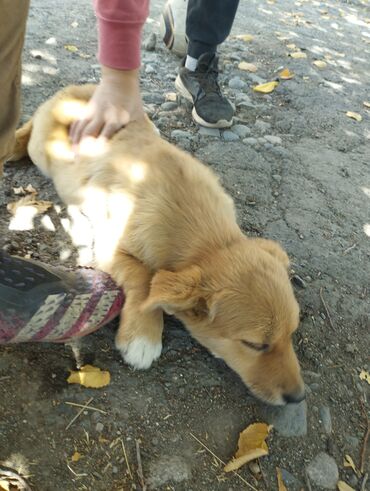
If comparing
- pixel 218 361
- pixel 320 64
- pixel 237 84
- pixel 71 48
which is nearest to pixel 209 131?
pixel 237 84

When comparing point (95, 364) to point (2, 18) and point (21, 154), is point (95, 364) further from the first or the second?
point (21, 154)

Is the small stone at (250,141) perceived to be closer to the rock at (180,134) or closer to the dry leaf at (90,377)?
the rock at (180,134)

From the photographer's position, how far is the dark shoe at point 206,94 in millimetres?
4492

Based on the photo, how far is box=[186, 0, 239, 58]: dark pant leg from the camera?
438 centimetres

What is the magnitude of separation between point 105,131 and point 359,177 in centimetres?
227

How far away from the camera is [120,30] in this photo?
9.89 feet

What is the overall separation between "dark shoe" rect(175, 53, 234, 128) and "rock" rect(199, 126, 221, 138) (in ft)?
0.12

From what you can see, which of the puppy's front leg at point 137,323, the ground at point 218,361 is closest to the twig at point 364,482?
the ground at point 218,361

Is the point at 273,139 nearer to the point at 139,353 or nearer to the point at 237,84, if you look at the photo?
the point at 237,84

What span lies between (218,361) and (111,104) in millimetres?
1685

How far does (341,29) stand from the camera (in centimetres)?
841

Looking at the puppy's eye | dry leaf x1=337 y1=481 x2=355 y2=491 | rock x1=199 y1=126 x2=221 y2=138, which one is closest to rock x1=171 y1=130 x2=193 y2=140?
rock x1=199 y1=126 x2=221 y2=138

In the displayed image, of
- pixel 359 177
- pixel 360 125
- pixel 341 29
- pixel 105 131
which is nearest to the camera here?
pixel 105 131


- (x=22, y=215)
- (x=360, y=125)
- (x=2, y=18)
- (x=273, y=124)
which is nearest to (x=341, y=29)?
(x=360, y=125)
